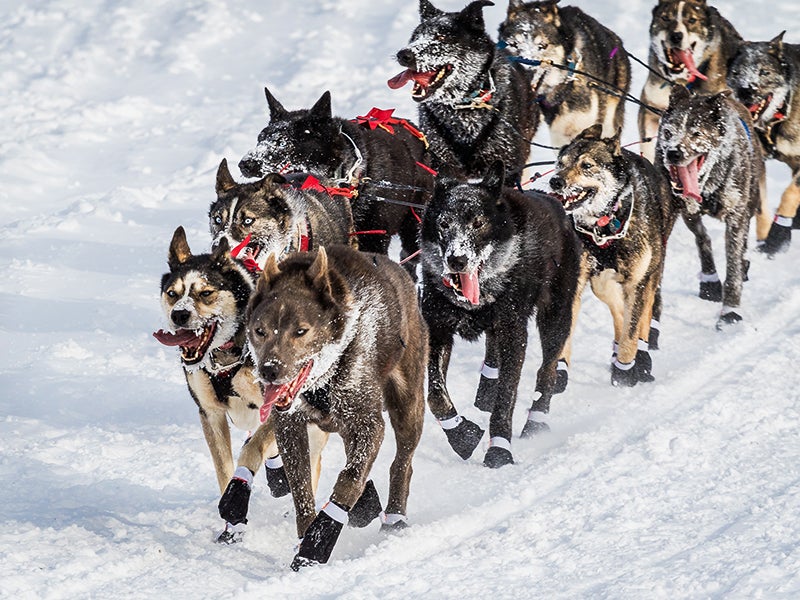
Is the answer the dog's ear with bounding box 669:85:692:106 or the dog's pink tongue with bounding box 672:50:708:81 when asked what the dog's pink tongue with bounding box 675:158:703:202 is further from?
the dog's pink tongue with bounding box 672:50:708:81

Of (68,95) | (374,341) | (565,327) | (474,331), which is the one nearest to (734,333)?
(565,327)

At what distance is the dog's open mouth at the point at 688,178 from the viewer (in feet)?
20.0

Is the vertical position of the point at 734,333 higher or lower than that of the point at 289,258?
lower

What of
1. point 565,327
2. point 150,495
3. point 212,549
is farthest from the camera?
point 565,327

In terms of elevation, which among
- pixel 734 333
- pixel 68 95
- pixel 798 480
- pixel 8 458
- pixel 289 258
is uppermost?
pixel 289 258

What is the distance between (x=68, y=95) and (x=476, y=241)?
7.56m

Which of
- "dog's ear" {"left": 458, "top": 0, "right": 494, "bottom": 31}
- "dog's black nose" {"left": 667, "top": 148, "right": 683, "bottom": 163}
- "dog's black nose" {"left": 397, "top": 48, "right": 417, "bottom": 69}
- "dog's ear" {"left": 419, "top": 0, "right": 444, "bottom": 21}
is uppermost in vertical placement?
"dog's ear" {"left": 458, "top": 0, "right": 494, "bottom": 31}

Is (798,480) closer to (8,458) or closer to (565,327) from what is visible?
(565,327)

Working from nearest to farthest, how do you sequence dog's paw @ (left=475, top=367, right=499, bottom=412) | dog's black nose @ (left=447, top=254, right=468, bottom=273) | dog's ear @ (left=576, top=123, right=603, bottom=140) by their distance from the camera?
1. dog's black nose @ (left=447, top=254, right=468, bottom=273)
2. dog's paw @ (left=475, top=367, right=499, bottom=412)
3. dog's ear @ (left=576, top=123, right=603, bottom=140)

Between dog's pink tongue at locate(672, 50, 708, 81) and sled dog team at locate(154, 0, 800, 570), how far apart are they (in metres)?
0.02

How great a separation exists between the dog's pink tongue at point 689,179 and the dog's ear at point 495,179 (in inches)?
68.9

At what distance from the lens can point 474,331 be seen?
15.7 ft

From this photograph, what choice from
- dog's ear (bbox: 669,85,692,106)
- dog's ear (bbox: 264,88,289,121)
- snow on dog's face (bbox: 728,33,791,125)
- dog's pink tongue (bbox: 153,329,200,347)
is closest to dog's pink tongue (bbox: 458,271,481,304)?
dog's pink tongue (bbox: 153,329,200,347)

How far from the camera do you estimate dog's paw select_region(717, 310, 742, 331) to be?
238 inches
